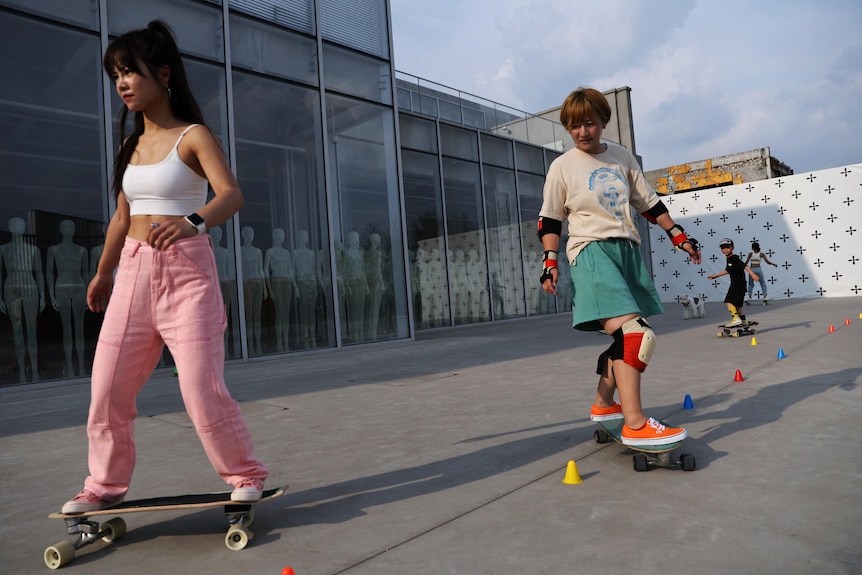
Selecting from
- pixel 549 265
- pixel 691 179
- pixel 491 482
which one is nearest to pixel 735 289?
pixel 549 265

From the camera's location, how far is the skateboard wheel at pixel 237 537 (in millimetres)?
2002

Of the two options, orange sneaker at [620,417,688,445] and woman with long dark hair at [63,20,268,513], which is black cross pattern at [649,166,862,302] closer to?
orange sneaker at [620,417,688,445]

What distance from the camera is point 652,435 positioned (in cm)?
263

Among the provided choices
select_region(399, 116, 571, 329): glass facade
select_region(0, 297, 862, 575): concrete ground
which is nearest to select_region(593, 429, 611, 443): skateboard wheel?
select_region(0, 297, 862, 575): concrete ground

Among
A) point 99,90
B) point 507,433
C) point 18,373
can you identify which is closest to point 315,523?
point 507,433

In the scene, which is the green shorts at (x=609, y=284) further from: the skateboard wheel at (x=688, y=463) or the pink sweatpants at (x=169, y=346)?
the pink sweatpants at (x=169, y=346)

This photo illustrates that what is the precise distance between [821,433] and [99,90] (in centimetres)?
944

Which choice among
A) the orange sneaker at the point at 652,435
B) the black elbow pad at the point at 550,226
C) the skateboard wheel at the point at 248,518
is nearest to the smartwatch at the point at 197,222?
the skateboard wheel at the point at 248,518

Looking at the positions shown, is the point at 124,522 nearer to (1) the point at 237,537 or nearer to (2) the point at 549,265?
(1) the point at 237,537

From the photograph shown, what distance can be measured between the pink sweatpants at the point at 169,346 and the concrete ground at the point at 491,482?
31 centimetres

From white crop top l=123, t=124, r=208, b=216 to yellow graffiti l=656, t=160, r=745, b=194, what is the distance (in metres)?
36.0

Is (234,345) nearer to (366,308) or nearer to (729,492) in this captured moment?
(366,308)

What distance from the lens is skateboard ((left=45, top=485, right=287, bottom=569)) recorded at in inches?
76.9

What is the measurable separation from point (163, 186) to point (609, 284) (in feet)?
6.53
